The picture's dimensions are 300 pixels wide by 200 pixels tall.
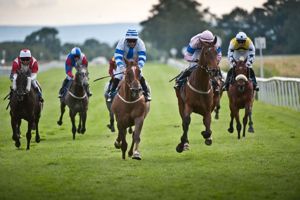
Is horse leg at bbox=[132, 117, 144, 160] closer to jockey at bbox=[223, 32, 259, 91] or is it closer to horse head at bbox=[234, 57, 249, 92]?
horse head at bbox=[234, 57, 249, 92]

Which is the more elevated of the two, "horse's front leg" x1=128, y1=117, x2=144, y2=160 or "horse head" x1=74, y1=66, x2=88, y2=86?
"horse head" x1=74, y1=66, x2=88, y2=86

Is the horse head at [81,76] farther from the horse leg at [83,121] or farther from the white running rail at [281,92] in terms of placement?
the white running rail at [281,92]

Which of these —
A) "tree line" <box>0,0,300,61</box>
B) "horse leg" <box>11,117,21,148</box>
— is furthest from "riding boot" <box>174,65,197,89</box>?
"tree line" <box>0,0,300,61</box>

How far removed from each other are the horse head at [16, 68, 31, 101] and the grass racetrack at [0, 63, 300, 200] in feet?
3.73

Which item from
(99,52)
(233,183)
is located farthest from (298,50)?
(233,183)

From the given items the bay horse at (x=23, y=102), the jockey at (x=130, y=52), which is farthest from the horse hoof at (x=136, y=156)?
the bay horse at (x=23, y=102)

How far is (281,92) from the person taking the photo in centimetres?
2966

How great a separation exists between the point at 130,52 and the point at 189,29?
146 metres

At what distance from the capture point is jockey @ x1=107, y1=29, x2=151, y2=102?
1488 centimetres

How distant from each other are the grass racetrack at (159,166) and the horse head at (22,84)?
1.14 meters

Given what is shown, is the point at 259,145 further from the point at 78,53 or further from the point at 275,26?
the point at 275,26

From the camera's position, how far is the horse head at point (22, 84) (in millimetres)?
16484

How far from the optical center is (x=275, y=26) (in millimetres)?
116375

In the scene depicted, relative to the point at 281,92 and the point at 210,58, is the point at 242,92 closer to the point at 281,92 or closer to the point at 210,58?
the point at 210,58
